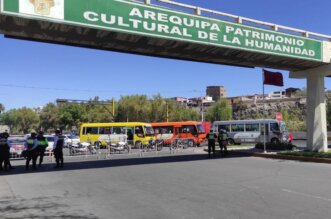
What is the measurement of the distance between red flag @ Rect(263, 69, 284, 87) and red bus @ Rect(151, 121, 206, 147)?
55.6 ft

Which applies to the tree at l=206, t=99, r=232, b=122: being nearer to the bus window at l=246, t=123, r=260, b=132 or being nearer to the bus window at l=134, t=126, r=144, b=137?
the bus window at l=246, t=123, r=260, b=132

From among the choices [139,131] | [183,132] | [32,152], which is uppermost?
[139,131]

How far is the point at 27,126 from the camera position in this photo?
14938 cm

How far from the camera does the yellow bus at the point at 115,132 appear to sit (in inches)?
1645

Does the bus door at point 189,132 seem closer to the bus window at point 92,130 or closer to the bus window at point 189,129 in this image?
the bus window at point 189,129

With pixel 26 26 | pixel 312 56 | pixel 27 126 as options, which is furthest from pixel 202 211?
pixel 27 126

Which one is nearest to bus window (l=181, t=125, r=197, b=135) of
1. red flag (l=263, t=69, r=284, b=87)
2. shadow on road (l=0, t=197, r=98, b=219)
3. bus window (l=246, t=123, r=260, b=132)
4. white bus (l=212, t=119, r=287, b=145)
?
white bus (l=212, t=119, r=287, b=145)

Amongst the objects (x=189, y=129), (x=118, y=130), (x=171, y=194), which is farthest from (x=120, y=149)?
(x=171, y=194)

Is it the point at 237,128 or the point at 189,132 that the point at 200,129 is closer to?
the point at 189,132

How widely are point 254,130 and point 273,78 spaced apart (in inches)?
738

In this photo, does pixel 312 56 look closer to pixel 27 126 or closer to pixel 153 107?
pixel 153 107

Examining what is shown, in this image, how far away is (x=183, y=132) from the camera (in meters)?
45.3

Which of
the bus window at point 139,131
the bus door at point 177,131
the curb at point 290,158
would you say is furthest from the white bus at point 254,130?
the curb at point 290,158

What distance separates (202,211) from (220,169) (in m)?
8.51
